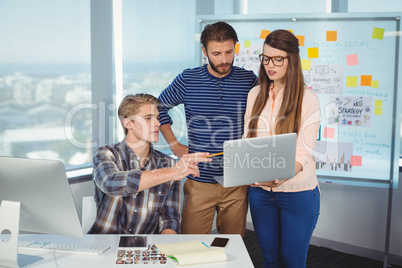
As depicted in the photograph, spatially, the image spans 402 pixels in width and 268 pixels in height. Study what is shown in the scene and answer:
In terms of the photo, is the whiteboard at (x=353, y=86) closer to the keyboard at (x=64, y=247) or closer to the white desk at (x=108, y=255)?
the white desk at (x=108, y=255)

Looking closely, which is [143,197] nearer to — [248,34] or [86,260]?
[86,260]

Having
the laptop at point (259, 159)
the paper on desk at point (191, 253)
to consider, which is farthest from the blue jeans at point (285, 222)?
the paper on desk at point (191, 253)

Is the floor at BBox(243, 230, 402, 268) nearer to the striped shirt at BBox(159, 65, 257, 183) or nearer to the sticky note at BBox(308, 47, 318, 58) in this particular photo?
the striped shirt at BBox(159, 65, 257, 183)

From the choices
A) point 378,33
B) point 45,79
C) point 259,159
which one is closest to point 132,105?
point 259,159

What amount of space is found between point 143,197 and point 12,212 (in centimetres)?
64

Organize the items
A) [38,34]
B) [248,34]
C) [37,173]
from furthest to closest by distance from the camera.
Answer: [248,34]
[38,34]
[37,173]

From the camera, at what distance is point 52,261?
5.13 ft

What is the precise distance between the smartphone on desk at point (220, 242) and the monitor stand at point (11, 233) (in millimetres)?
669

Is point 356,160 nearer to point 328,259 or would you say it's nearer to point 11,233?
point 328,259

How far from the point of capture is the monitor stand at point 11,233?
4.96ft

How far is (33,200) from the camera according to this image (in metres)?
1.54

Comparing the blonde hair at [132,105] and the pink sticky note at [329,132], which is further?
the pink sticky note at [329,132]

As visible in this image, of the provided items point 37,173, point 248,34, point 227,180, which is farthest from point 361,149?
point 37,173

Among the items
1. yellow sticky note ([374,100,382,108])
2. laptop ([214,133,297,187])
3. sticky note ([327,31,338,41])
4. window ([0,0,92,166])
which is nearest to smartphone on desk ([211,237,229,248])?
laptop ([214,133,297,187])
